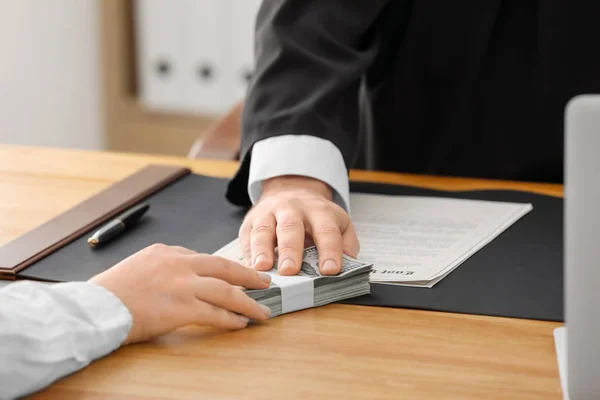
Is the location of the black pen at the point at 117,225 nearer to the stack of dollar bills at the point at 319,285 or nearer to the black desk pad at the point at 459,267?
the black desk pad at the point at 459,267

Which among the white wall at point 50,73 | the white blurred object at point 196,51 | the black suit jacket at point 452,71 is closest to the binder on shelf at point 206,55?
the white blurred object at point 196,51

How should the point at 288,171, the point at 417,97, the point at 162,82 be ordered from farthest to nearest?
the point at 162,82
the point at 417,97
the point at 288,171

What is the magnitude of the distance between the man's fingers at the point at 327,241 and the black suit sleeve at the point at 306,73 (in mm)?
210

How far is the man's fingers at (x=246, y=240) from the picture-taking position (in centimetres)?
94

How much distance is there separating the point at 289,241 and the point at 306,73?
0.38 m

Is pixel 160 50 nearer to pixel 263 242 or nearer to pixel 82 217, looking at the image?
pixel 82 217

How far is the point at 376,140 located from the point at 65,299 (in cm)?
95

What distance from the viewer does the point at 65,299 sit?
769 mm

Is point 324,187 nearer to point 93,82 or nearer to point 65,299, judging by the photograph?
point 65,299

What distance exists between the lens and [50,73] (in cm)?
319

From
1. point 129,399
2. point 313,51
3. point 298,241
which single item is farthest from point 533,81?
point 129,399

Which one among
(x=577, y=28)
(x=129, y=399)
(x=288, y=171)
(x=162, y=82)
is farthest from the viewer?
(x=162, y=82)

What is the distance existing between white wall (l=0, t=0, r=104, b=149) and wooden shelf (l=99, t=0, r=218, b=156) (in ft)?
0.14

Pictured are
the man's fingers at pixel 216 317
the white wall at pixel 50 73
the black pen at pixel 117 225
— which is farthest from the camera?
the white wall at pixel 50 73
